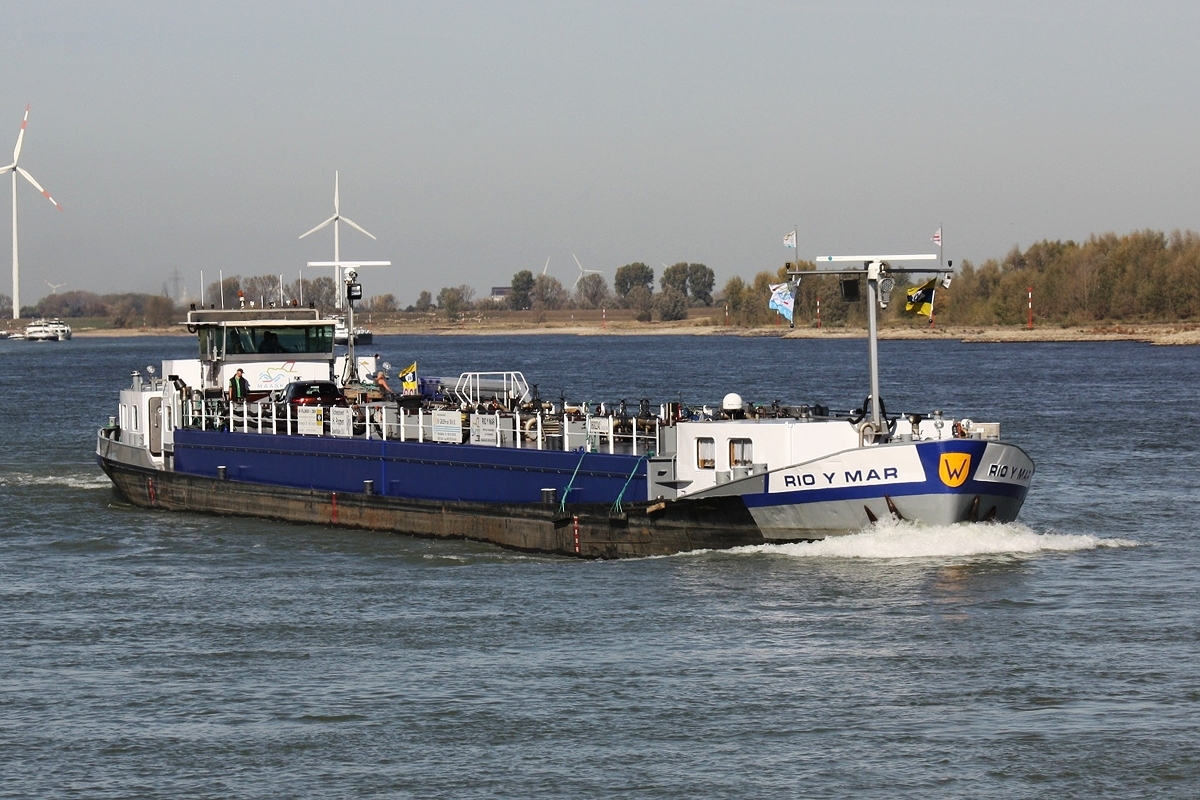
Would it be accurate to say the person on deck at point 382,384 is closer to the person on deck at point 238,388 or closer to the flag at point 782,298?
the person on deck at point 238,388

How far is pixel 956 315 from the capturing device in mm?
190500

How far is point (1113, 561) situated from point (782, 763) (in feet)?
46.0

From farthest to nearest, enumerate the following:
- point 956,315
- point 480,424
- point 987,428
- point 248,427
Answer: point 956,315 < point 248,427 < point 480,424 < point 987,428

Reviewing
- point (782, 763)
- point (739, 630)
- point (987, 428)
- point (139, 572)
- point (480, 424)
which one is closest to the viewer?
point (782, 763)

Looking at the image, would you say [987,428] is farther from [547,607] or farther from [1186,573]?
[547,607]

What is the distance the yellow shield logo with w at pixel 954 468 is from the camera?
91.7 ft

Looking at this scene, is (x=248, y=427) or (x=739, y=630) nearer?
(x=739, y=630)

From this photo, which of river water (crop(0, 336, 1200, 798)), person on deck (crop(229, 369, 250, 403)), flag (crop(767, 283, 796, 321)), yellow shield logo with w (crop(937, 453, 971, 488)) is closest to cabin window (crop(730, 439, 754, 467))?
river water (crop(0, 336, 1200, 798))

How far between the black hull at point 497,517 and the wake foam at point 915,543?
851 millimetres

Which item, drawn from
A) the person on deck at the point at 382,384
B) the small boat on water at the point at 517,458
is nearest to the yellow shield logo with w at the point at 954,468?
the small boat on water at the point at 517,458

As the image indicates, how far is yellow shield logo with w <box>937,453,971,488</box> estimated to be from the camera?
2794 cm

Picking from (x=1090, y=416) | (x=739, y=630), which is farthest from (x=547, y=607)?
(x=1090, y=416)

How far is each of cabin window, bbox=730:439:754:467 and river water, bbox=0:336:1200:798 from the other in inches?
68.9

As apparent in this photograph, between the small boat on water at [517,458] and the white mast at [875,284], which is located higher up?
the white mast at [875,284]
